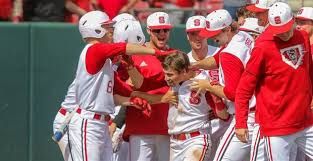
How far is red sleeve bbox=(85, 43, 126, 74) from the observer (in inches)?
380

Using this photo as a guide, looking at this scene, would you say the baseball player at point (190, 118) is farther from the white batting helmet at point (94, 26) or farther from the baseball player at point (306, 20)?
the baseball player at point (306, 20)

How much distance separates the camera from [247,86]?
9164 mm

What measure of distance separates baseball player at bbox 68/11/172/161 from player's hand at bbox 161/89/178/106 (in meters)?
0.46

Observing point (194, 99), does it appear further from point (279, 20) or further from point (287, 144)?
point (279, 20)

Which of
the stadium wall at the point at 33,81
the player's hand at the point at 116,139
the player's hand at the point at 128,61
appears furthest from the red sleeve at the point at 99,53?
the stadium wall at the point at 33,81

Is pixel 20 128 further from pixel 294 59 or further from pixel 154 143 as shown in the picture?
pixel 294 59

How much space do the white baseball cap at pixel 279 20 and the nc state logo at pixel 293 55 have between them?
18 cm

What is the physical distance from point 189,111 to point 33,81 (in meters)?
3.16

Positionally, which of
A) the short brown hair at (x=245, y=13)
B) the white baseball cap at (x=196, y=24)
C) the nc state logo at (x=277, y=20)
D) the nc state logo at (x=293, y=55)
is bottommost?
the nc state logo at (x=293, y=55)

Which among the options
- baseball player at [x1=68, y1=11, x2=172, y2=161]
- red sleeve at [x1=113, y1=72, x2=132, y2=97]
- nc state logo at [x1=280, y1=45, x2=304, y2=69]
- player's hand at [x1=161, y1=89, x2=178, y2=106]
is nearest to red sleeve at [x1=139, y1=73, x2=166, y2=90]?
red sleeve at [x1=113, y1=72, x2=132, y2=97]

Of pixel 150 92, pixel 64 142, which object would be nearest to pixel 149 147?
pixel 150 92

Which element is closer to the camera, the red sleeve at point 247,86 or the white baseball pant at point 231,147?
the red sleeve at point 247,86

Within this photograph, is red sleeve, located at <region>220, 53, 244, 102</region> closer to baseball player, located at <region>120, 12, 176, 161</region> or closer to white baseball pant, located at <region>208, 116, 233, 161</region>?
white baseball pant, located at <region>208, 116, 233, 161</region>

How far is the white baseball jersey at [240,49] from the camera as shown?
9.84 m
